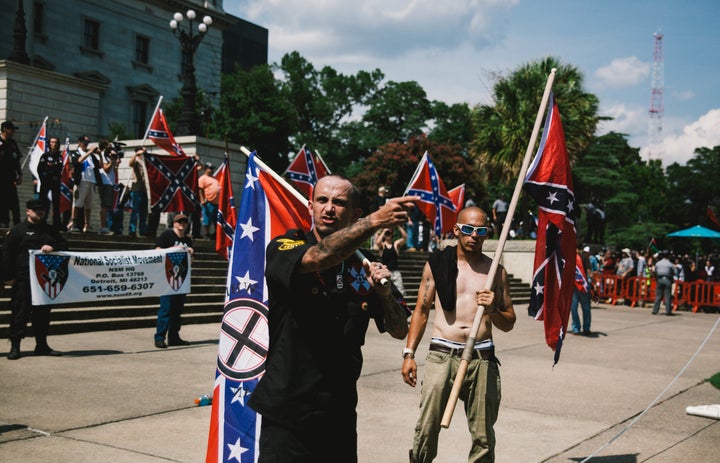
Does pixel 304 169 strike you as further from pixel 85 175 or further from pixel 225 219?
pixel 225 219

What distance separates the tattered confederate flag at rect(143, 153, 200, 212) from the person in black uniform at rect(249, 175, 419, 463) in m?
13.9

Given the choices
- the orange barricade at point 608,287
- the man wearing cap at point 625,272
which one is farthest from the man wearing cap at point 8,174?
the man wearing cap at point 625,272

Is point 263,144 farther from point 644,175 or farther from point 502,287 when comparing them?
point 502,287

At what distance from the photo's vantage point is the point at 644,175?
220 feet

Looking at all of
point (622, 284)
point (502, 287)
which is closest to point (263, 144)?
point (622, 284)

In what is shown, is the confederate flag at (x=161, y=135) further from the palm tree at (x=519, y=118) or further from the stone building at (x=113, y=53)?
the palm tree at (x=519, y=118)

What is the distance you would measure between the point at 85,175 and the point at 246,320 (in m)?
11.9

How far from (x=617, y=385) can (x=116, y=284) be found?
7381mm

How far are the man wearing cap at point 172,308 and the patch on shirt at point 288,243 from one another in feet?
26.1

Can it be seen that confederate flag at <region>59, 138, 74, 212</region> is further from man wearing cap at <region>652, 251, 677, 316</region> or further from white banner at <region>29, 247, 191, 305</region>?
man wearing cap at <region>652, 251, 677, 316</region>

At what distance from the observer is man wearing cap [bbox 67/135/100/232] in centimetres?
1531

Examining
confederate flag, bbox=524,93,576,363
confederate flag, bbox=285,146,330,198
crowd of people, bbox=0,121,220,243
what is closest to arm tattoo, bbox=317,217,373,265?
confederate flag, bbox=524,93,576,363

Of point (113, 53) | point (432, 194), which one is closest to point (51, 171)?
point (432, 194)

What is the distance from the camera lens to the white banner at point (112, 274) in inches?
384
